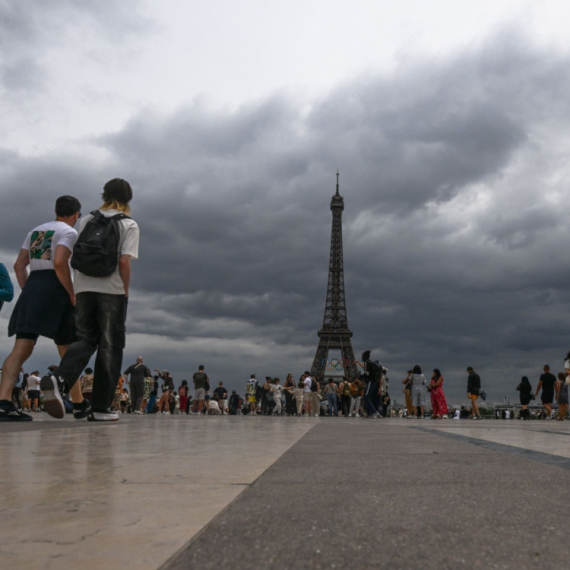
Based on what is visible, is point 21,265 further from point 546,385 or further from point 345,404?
point 345,404

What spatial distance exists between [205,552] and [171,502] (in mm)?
560

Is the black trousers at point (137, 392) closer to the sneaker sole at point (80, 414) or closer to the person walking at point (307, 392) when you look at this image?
the person walking at point (307, 392)

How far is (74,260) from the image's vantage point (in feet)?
18.7

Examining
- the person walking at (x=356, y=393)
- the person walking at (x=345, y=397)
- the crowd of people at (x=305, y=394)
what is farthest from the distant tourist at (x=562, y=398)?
the person walking at (x=345, y=397)

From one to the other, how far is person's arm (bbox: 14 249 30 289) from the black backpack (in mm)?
843

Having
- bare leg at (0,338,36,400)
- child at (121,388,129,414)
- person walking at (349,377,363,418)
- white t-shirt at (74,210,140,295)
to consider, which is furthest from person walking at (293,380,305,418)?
white t-shirt at (74,210,140,295)

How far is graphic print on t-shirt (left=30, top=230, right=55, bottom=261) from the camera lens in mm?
6184

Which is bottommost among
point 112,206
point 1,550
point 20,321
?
point 1,550

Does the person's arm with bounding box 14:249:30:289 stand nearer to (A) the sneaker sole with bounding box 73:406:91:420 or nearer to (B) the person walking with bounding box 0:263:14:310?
(B) the person walking with bounding box 0:263:14:310

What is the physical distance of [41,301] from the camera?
19.9 ft

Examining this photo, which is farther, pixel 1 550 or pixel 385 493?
pixel 385 493

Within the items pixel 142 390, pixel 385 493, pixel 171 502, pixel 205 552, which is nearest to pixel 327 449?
pixel 385 493

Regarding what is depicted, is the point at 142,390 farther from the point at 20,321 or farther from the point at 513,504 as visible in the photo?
the point at 513,504

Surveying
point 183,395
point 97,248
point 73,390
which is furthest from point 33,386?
point 97,248
